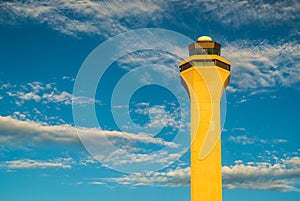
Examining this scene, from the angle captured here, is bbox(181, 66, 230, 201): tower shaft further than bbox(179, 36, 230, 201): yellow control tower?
No

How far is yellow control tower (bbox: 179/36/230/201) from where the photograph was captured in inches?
2336

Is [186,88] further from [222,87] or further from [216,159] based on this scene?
[216,159]

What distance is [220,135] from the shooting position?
203ft

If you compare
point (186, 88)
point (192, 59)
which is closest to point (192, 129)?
point (186, 88)

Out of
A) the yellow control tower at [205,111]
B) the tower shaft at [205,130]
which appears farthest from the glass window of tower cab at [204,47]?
the tower shaft at [205,130]

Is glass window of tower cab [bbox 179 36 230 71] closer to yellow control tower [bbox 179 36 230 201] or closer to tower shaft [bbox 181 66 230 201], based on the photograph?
yellow control tower [bbox 179 36 230 201]

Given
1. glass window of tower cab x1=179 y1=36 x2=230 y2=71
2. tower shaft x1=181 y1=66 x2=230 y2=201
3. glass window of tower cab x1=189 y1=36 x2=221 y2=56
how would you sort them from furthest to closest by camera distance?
glass window of tower cab x1=189 y1=36 x2=221 y2=56
glass window of tower cab x1=179 y1=36 x2=230 y2=71
tower shaft x1=181 y1=66 x2=230 y2=201

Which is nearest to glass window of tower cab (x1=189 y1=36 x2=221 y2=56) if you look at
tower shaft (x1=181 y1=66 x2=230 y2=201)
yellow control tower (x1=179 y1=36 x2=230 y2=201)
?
yellow control tower (x1=179 y1=36 x2=230 y2=201)

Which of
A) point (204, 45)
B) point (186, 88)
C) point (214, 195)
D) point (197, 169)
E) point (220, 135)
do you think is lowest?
point (214, 195)

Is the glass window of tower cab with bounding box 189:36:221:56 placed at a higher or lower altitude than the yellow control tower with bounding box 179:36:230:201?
higher

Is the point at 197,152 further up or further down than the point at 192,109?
further down

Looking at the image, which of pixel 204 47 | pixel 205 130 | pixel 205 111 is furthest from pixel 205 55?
pixel 205 130

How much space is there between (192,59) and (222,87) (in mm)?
6570

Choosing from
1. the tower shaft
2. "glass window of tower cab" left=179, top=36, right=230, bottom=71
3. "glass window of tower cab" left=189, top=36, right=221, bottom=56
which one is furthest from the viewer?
"glass window of tower cab" left=189, top=36, right=221, bottom=56
